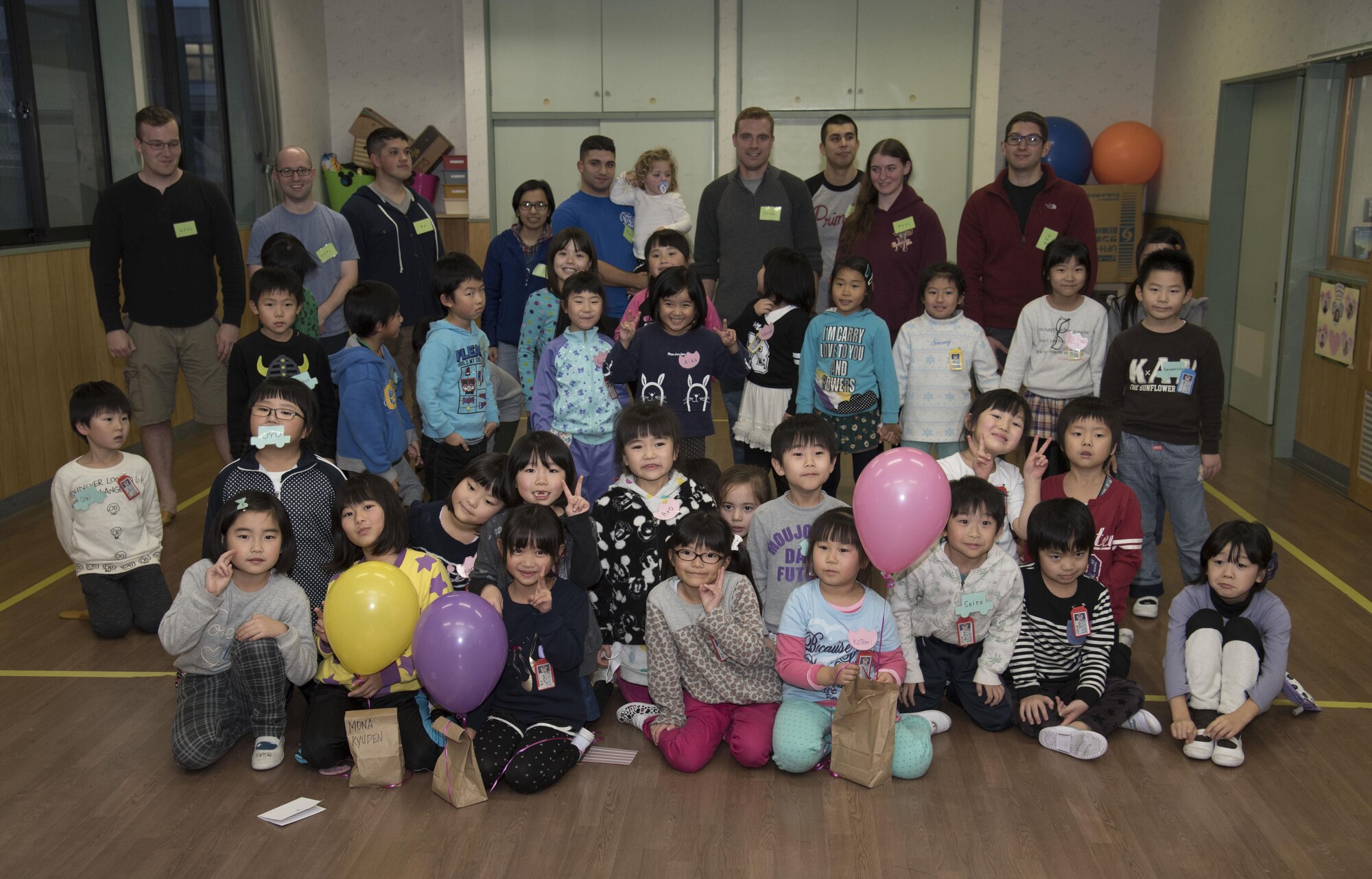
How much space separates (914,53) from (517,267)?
4.48m

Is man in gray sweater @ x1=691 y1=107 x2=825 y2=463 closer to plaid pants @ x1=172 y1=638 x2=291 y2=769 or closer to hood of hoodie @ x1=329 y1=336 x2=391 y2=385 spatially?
hood of hoodie @ x1=329 y1=336 x2=391 y2=385

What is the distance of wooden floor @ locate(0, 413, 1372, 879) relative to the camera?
2588 millimetres

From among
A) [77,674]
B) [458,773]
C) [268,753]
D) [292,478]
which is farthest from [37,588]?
[458,773]

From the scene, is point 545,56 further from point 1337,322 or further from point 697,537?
point 697,537

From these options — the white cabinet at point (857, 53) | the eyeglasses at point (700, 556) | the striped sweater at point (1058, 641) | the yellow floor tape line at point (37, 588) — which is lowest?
the yellow floor tape line at point (37, 588)

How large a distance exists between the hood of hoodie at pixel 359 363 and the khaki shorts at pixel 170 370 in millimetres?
953

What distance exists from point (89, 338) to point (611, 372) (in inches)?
127

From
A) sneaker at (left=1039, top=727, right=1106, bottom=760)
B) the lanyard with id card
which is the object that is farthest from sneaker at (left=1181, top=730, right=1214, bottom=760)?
the lanyard with id card

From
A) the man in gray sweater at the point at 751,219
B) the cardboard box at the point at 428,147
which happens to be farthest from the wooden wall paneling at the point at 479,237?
the man in gray sweater at the point at 751,219

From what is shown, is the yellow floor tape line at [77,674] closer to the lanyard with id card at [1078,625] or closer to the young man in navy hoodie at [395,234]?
the young man in navy hoodie at [395,234]

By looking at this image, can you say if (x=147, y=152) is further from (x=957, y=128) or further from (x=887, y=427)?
(x=957, y=128)

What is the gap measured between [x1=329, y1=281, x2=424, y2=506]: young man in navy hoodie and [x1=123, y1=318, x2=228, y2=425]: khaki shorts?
3.21 ft

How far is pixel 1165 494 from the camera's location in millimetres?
4105

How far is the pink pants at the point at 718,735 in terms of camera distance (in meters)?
3.00
